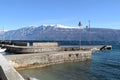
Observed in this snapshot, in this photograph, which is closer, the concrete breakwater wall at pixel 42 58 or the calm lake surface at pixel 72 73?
the calm lake surface at pixel 72 73

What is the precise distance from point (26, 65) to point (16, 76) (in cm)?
1848

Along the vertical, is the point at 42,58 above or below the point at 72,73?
above

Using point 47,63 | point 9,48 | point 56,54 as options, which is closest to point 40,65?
point 47,63

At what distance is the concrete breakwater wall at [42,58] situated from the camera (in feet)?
89.8

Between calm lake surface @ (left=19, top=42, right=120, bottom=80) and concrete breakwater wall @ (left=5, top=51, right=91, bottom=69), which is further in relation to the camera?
concrete breakwater wall @ (left=5, top=51, right=91, bottom=69)

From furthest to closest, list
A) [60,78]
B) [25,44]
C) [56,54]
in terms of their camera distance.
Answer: [25,44]
[56,54]
[60,78]

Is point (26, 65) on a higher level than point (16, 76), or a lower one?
lower

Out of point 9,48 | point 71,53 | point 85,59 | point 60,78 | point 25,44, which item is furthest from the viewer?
point 25,44

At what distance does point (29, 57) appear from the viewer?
97.5 ft

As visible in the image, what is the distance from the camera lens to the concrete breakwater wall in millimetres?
27381

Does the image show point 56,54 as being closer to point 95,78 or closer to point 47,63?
point 47,63

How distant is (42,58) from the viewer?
31.8 metres

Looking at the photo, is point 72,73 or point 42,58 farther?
point 42,58

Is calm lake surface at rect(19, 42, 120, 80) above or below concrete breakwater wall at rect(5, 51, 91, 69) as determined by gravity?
below
